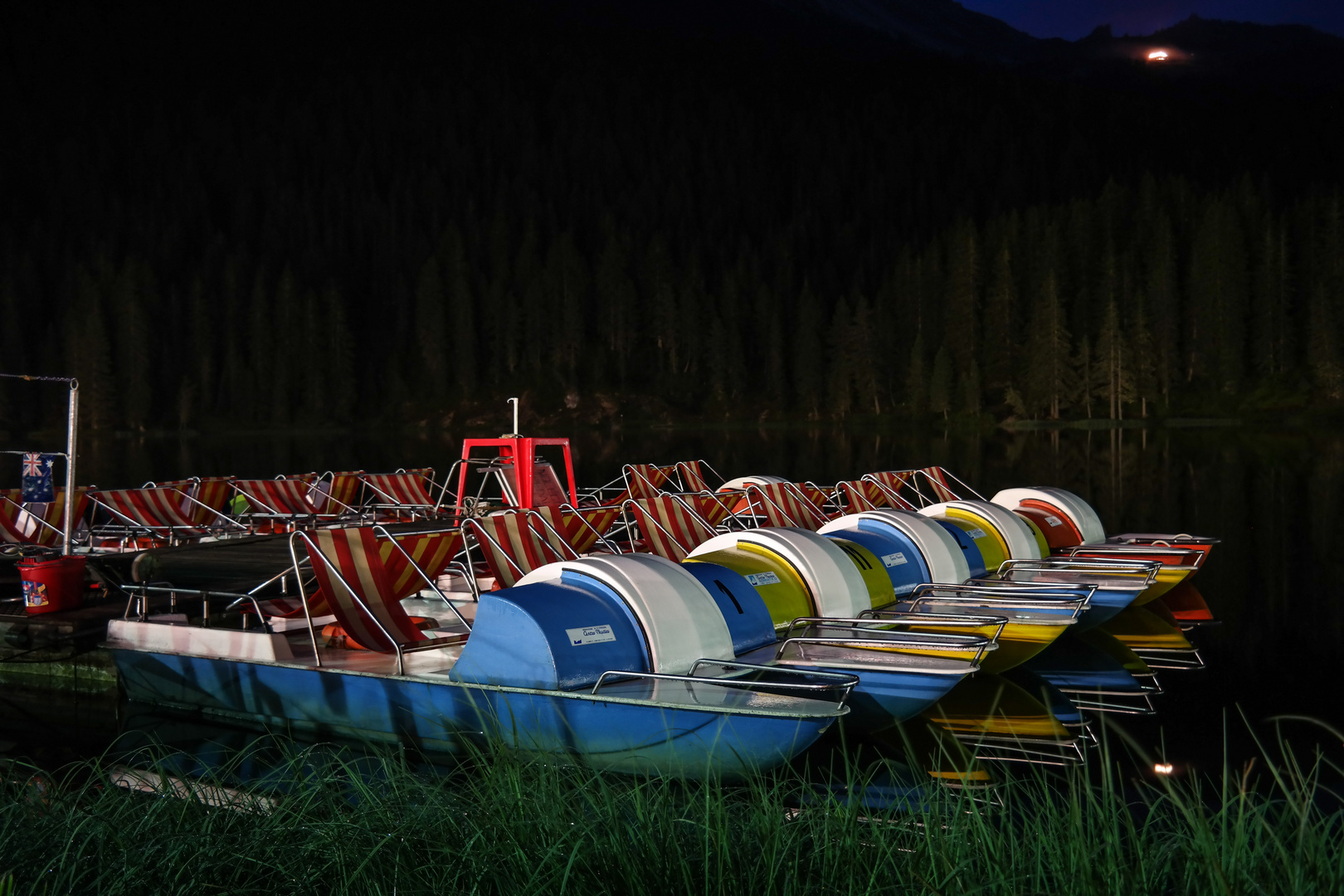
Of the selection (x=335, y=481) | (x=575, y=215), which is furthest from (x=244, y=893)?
(x=575, y=215)

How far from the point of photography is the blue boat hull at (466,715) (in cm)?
729

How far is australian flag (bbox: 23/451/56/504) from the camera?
14.7 metres

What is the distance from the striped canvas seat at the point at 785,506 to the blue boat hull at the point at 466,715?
9748 millimetres

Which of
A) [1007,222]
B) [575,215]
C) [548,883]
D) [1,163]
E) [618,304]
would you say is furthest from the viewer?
[1,163]

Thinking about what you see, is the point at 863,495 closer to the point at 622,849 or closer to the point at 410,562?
the point at 410,562

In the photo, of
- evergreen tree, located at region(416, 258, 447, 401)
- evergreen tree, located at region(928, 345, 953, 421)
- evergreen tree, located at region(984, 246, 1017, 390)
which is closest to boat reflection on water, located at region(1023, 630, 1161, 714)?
evergreen tree, located at region(928, 345, 953, 421)

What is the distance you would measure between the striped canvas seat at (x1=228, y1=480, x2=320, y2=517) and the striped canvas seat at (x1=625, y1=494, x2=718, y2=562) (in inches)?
360

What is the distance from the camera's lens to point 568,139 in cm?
17038

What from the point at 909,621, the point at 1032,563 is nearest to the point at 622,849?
the point at 909,621

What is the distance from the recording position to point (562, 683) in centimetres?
783

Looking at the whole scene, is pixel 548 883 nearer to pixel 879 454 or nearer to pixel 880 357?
pixel 879 454

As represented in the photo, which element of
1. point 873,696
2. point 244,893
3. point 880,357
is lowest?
point 873,696

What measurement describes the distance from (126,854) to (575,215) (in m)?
146

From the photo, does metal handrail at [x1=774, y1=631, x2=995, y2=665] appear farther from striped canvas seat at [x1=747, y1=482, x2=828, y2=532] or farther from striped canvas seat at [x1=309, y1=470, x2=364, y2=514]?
striped canvas seat at [x1=309, y1=470, x2=364, y2=514]
